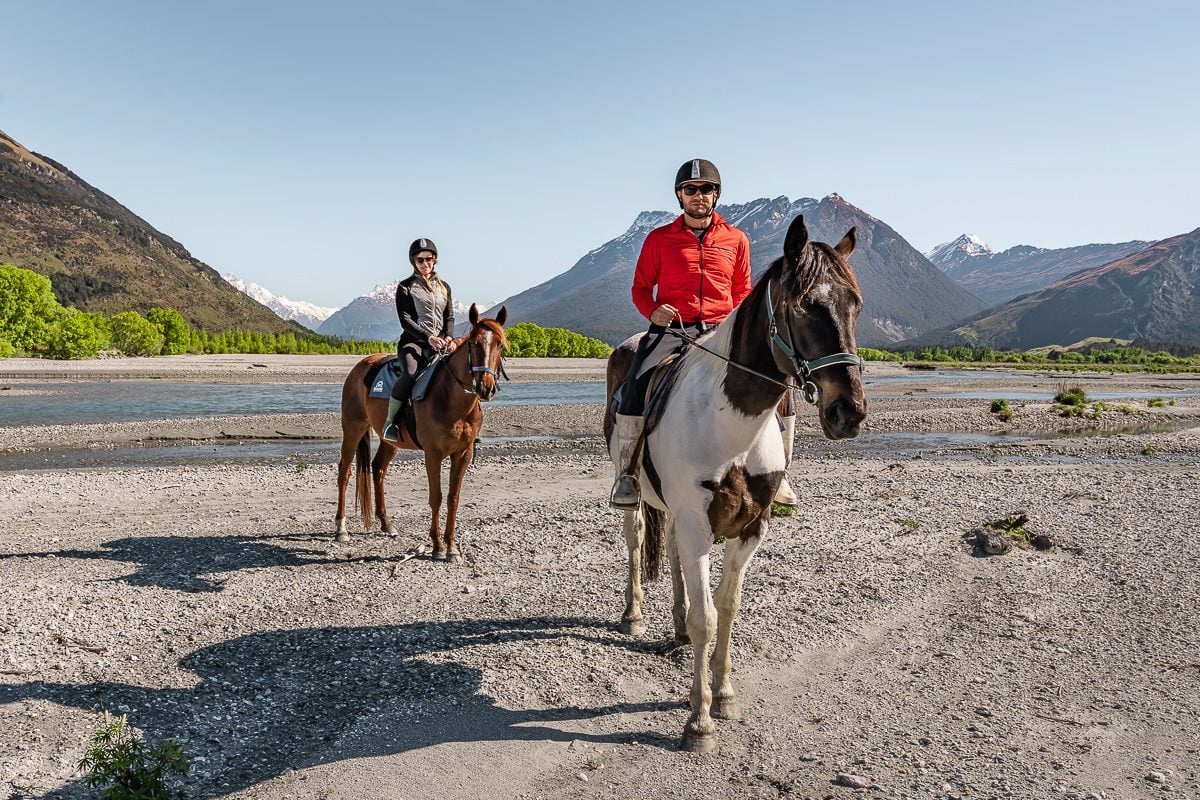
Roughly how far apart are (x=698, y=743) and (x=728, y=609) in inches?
36.5

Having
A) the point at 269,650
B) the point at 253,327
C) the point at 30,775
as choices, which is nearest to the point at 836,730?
the point at 269,650

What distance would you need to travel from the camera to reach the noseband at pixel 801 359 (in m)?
3.98

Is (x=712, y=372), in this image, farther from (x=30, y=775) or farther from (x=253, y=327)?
(x=253, y=327)

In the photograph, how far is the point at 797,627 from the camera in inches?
282

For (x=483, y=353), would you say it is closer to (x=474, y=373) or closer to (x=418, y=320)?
(x=474, y=373)

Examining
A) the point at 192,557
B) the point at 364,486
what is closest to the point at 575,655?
the point at 364,486

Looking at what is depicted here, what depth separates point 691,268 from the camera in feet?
19.9

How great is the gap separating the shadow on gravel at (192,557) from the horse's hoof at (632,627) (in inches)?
155

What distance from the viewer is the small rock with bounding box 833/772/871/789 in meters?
4.52

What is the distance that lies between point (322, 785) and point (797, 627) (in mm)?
4532

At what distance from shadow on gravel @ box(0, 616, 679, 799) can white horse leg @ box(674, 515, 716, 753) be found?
25cm

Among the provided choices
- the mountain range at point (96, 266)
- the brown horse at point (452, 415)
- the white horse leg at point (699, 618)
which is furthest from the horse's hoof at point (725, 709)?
the mountain range at point (96, 266)

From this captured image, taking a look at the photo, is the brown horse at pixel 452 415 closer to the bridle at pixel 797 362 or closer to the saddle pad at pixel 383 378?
the saddle pad at pixel 383 378

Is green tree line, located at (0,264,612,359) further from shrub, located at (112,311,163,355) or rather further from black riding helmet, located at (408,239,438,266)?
black riding helmet, located at (408,239,438,266)
